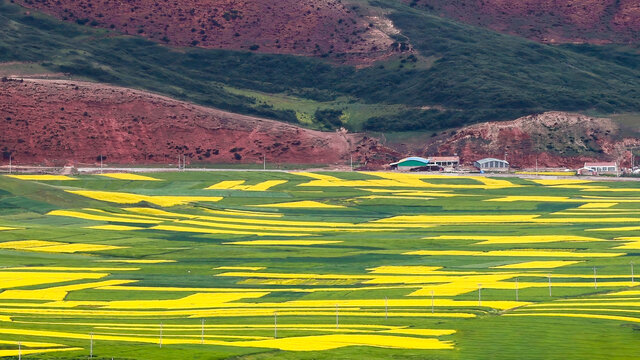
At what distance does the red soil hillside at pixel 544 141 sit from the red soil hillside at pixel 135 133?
13166 mm

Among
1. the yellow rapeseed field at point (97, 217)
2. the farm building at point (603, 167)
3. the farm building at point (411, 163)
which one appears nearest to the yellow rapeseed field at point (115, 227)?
the yellow rapeseed field at point (97, 217)

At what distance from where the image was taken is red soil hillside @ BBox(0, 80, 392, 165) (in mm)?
183375

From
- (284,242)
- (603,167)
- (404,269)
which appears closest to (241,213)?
(284,242)

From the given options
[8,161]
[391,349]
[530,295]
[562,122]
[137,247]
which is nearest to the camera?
[391,349]

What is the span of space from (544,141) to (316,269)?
10611cm

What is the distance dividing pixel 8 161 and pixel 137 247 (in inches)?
3223

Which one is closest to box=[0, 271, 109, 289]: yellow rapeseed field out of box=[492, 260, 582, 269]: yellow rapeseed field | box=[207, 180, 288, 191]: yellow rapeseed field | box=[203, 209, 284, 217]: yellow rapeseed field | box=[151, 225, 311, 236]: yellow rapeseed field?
box=[151, 225, 311, 236]: yellow rapeseed field

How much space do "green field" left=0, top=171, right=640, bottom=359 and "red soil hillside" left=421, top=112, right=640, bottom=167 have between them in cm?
2605

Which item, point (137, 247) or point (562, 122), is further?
point (562, 122)

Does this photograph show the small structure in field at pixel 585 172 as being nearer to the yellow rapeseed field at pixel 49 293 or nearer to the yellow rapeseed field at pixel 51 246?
the yellow rapeseed field at pixel 51 246

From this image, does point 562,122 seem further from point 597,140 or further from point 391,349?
point 391,349

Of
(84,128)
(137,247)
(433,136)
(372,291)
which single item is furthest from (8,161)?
(372,291)

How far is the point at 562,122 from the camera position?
635ft

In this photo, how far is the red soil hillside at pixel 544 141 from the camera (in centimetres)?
18738
